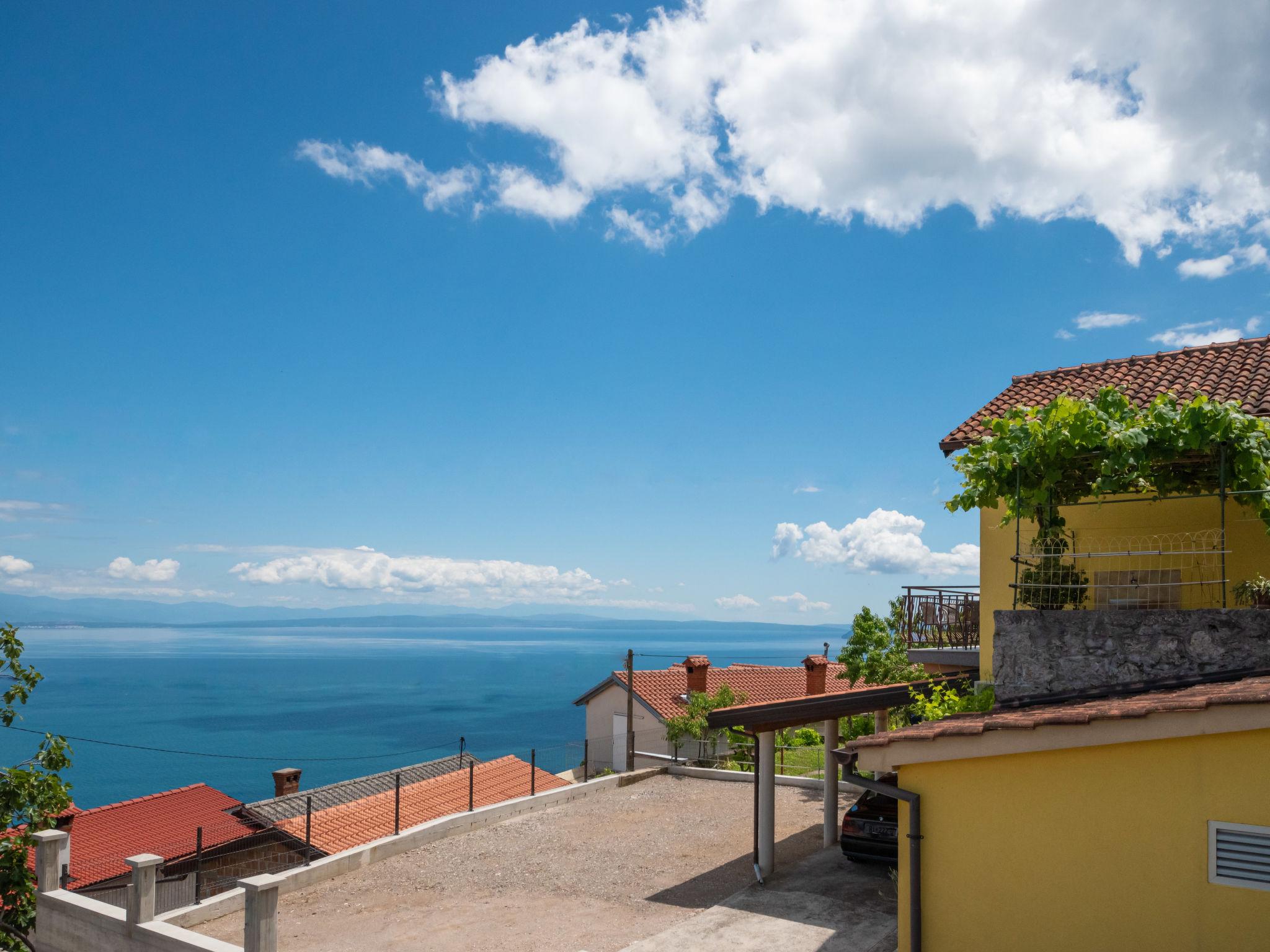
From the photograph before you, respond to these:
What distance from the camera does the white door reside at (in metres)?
48.2

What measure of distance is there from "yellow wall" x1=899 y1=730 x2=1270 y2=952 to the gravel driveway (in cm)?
451

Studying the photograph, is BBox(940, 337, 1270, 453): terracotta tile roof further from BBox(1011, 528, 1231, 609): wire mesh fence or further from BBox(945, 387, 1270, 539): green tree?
BBox(1011, 528, 1231, 609): wire mesh fence

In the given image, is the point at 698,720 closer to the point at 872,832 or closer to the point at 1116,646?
the point at 872,832

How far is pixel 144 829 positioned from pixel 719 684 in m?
27.6

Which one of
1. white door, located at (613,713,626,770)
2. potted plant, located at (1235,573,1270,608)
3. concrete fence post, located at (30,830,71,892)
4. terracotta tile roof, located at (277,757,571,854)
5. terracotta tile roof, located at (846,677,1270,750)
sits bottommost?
white door, located at (613,713,626,770)

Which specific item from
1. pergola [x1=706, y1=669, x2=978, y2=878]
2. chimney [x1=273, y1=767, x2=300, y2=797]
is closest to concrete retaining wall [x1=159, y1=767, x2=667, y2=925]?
pergola [x1=706, y1=669, x2=978, y2=878]

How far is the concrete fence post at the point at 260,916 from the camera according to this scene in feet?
33.6

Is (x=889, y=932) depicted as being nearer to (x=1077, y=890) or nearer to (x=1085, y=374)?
(x=1077, y=890)

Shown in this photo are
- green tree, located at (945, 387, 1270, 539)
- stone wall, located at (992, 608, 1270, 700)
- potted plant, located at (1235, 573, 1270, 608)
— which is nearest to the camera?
stone wall, located at (992, 608, 1270, 700)

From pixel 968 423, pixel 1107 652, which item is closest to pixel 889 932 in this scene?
pixel 1107 652

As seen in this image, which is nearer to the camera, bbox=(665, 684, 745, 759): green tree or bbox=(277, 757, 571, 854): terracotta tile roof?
bbox=(277, 757, 571, 854): terracotta tile roof

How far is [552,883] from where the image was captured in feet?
44.8

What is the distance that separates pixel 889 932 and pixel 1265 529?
6469mm

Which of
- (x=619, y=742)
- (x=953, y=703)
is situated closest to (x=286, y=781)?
(x=619, y=742)
